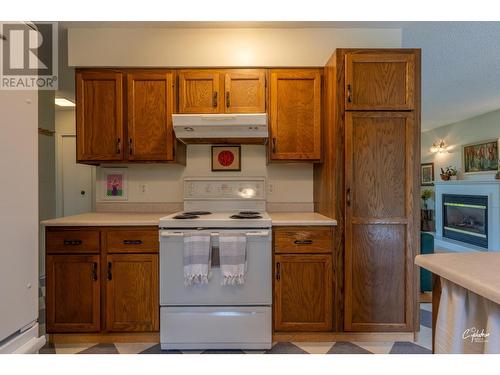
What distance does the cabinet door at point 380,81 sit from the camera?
6.60ft

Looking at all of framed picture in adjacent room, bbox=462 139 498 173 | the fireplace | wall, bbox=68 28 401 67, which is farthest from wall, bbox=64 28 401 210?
the fireplace

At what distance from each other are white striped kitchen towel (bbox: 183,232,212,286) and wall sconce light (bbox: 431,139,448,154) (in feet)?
20.0

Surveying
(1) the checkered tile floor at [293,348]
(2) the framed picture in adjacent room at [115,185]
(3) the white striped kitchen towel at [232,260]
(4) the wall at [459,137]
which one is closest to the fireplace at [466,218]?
(4) the wall at [459,137]

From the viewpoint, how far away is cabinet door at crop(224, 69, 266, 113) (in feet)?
7.80

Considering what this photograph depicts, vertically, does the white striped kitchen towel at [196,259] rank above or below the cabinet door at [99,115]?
below

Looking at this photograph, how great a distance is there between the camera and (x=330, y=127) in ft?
7.10

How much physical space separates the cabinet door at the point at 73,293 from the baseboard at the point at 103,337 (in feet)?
0.16

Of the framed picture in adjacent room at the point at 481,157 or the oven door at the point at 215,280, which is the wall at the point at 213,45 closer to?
the oven door at the point at 215,280

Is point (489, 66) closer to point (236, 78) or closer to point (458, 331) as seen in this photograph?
point (236, 78)

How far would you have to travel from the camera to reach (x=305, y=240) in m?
2.04

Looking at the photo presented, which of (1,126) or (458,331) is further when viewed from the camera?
(458,331)
